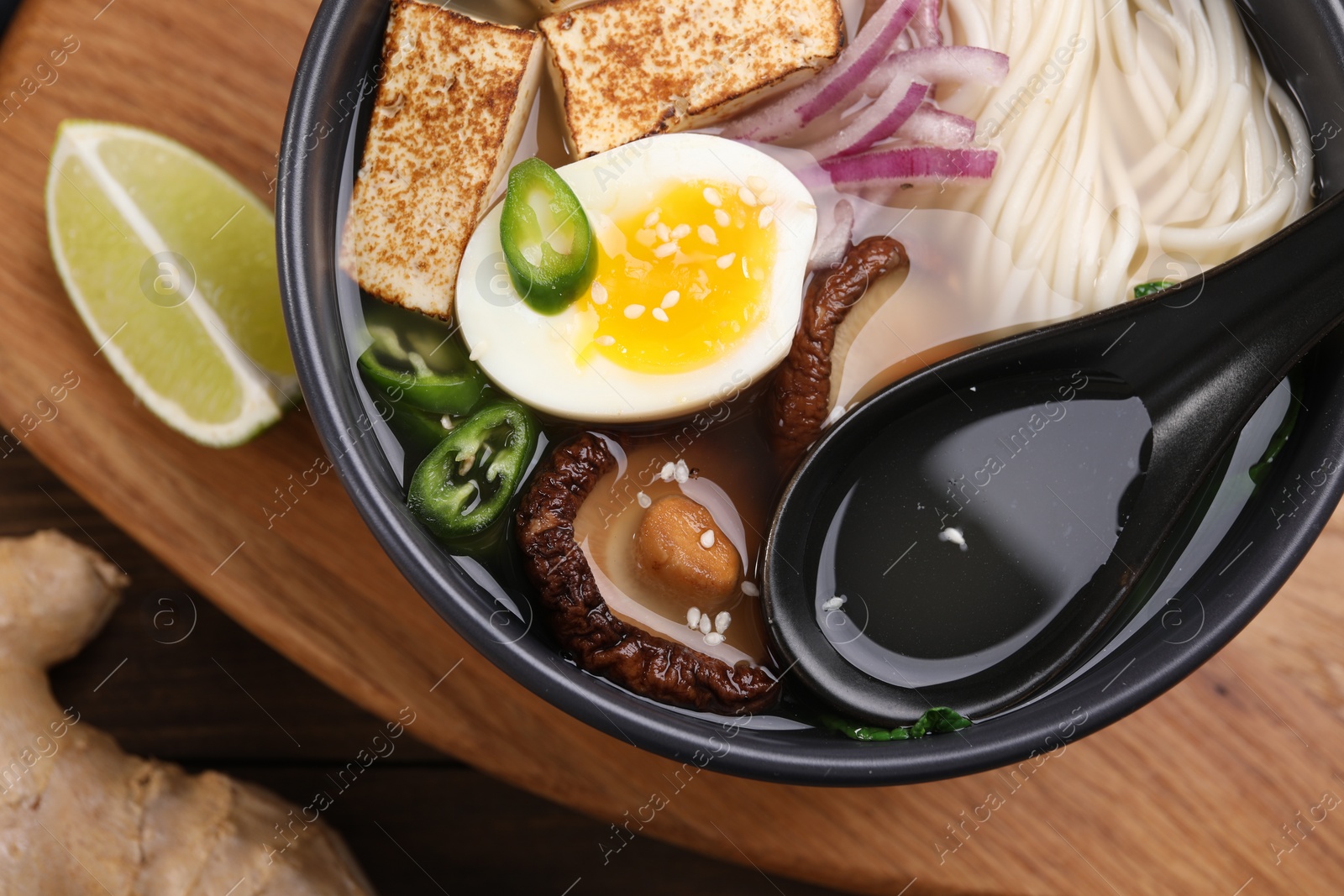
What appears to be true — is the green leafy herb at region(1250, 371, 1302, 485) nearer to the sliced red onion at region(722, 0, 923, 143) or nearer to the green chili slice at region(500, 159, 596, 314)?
the sliced red onion at region(722, 0, 923, 143)

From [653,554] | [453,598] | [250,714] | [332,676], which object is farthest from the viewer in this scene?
[250,714]

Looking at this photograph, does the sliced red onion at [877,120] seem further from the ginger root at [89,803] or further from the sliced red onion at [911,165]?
the ginger root at [89,803]

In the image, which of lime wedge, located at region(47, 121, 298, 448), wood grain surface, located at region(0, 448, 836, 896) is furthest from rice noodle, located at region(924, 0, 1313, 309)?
wood grain surface, located at region(0, 448, 836, 896)

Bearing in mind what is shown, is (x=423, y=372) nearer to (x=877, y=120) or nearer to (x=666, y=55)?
(x=666, y=55)

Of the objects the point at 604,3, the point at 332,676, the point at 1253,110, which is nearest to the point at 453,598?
the point at 332,676

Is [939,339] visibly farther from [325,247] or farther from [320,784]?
[320,784]

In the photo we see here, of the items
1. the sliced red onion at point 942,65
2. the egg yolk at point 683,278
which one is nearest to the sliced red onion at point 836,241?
the egg yolk at point 683,278
